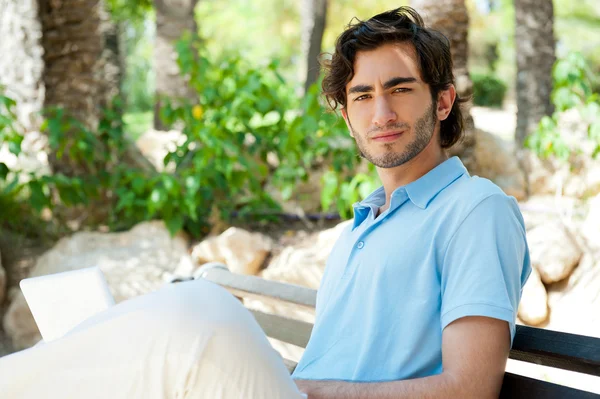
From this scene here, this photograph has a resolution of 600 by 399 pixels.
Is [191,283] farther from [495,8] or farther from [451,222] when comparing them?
[495,8]

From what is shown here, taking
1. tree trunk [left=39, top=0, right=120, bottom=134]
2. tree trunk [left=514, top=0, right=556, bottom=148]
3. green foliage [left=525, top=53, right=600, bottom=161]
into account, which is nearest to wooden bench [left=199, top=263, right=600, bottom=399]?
green foliage [left=525, top=53, right=600, bottom=161]

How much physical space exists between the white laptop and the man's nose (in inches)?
36.6

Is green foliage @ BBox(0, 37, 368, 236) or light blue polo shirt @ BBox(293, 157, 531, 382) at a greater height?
light blue polo shirt @ BBox(293, 157, 531, 382)

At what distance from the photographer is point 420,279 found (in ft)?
5.30

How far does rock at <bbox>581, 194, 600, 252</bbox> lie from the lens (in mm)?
4246

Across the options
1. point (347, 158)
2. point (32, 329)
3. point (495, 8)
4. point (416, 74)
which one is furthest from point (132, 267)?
point (495, 8)

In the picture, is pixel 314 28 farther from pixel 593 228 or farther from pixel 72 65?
pixel 593 228

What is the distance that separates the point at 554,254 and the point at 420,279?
2676mm

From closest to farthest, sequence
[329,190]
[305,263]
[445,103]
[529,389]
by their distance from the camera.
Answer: [529,389] < [445,103] < [305,263] < [329,190]

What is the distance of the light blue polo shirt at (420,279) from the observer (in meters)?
1.49

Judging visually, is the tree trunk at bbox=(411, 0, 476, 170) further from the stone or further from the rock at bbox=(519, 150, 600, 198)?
the stone

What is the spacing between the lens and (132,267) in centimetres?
526

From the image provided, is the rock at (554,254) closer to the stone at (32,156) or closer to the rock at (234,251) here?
the rock at (234,251)

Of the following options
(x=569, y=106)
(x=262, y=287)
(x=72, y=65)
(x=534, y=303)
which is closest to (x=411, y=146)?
(x=262, y=287)
